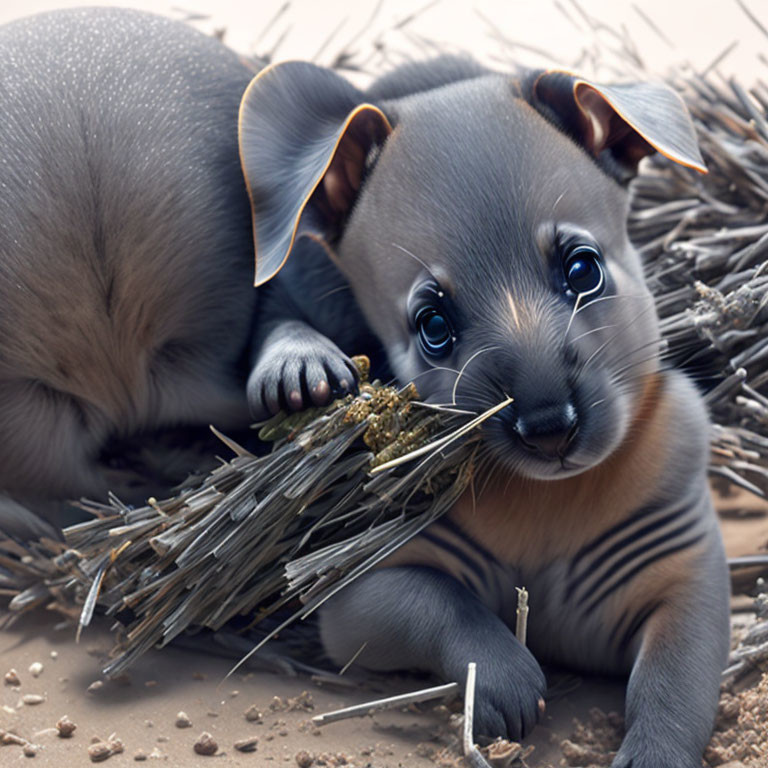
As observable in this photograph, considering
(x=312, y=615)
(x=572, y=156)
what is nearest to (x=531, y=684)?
(x=312, y=615)

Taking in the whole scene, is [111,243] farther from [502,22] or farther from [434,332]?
[502,22]

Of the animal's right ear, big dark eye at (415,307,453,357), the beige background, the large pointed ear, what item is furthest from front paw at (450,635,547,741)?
the beige background

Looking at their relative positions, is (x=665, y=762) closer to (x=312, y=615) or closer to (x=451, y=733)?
(x=451, y=733)

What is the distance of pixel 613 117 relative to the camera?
1676 millimetres

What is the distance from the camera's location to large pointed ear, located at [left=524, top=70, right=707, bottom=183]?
162cm

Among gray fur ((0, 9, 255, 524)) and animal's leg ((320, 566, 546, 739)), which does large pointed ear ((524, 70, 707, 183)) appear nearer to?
gray fur ((0, 9, 255, 524))

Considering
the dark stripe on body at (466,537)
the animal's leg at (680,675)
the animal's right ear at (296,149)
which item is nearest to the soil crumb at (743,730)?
the animal's leg at (680,675)

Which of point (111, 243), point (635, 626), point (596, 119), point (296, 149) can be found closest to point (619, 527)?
point (635, 626)

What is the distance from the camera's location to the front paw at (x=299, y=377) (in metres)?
1.66

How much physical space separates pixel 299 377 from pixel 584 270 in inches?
16.6

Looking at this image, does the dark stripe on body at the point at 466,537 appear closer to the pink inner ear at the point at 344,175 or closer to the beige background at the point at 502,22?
the pink inner ear at the point at 344,175

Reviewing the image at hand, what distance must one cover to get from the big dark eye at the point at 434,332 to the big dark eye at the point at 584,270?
0.17 meters

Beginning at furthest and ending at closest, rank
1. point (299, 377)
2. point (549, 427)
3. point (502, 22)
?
1. point (502, 22)
2. point (299, 377)
3. point (549, 427)

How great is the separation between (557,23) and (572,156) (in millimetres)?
2289
